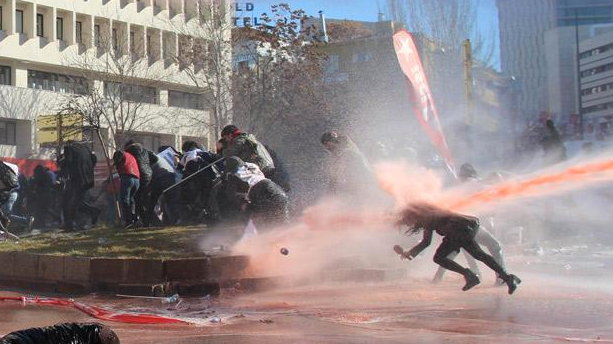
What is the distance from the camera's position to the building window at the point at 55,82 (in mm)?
38219

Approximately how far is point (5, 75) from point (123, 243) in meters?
31.1

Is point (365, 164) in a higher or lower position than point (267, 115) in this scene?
lower

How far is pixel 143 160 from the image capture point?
489 inches

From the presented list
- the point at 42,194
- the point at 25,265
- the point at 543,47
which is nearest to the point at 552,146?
the point at 25,265

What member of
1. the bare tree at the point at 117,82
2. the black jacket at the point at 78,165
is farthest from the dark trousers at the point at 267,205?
the bare tree at the point at 117,82

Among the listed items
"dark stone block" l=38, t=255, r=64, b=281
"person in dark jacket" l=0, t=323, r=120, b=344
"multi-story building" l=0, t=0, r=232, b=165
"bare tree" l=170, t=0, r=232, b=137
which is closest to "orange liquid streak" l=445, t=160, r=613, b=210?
"dark stone block" l=38, t=255, r=64, b=281

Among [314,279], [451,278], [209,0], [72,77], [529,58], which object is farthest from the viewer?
[529,58]

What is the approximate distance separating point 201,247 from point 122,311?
2.44 meters

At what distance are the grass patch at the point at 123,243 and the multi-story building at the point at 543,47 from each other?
3812 cm

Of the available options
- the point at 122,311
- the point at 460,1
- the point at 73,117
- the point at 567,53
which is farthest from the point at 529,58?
the point at 122,311

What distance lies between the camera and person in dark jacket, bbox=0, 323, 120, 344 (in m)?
3.31

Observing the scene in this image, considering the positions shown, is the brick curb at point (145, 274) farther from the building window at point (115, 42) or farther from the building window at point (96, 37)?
the building window at point (96, 37)

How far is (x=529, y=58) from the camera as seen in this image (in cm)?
5619

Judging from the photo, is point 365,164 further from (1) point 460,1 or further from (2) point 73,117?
(1) point 460,1
